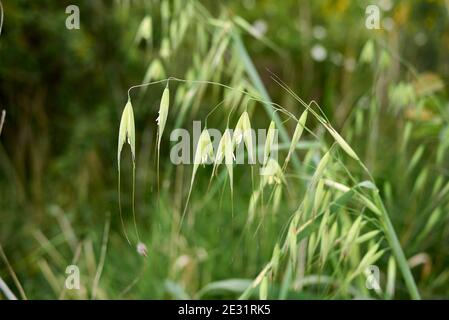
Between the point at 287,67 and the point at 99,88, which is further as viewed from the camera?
the point at 287,67

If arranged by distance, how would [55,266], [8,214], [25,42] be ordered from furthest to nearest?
[25,42]
[8,214]
[55,266]

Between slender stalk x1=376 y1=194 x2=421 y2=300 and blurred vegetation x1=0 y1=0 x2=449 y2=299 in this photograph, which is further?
blurred vegetation x1=0 y1=0 x2=449 y2=299

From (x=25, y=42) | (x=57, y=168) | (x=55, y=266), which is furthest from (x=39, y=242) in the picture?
(x=25, y=42)

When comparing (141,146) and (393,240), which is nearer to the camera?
(393,240)

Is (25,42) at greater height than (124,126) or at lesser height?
greater

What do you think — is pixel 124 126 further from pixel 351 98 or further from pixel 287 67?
pixel 287 67

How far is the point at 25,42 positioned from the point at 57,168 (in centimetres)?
42

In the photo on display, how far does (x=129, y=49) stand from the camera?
6.93 feet

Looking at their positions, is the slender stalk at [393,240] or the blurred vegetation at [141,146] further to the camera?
the blurred vegetation at [141,146]

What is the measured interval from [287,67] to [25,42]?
965 millimetres

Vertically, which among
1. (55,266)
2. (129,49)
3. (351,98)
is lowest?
(55,266)

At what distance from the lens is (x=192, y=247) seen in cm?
164
